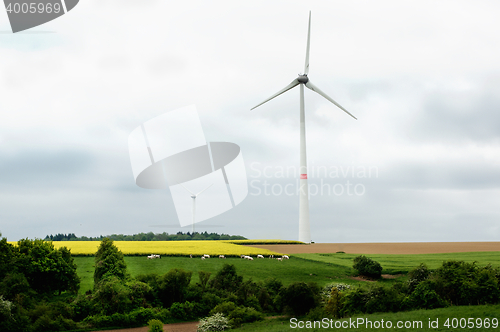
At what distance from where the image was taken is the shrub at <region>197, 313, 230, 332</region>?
29500 millimetres

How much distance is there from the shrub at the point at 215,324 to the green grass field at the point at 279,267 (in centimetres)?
1381

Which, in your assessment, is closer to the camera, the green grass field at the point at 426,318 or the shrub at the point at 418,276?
the green grass field at the point at 426,318

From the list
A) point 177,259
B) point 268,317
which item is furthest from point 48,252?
point 268,317

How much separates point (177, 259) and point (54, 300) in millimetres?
19276

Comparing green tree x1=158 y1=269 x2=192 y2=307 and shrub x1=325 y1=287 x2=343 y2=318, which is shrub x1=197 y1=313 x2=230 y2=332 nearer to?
green tree x1=158 y1=269 x2=192 y2=307

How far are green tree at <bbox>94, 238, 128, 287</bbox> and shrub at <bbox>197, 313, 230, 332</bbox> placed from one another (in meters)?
11.8

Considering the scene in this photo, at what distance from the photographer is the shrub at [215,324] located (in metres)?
29.5

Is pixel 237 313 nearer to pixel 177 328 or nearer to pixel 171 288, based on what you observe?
pixel 177 328

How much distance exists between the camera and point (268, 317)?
34.9 metres

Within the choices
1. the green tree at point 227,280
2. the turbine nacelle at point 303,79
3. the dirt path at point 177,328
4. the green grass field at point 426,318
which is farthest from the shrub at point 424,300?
the turbine nacelle at point 303,79

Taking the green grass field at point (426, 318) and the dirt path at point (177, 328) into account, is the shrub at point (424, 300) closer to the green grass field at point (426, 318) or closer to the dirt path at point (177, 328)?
the green grass field at point (426, 318)

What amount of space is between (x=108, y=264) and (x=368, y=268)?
29039 millimetres

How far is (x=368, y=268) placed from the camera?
152ft

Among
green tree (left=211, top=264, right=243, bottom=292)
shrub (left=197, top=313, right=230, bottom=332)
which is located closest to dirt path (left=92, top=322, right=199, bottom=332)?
shrub (left=197, top=313, right=230, bottom=332)
